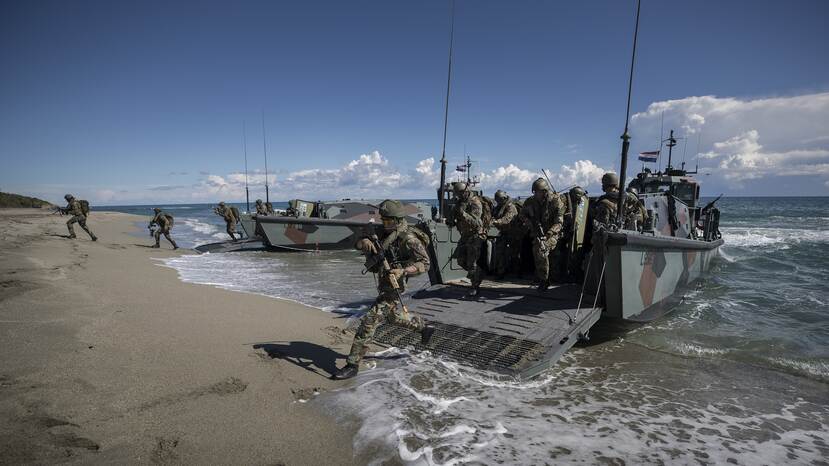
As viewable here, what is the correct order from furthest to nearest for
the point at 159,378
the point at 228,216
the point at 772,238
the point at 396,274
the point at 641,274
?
the point at 772,238, the point at 228,216, the point at 641,274, the point at 396,274, the point at 159,378

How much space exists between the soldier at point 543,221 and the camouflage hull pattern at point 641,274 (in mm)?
994

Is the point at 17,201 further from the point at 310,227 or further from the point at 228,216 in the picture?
the point at 310,227

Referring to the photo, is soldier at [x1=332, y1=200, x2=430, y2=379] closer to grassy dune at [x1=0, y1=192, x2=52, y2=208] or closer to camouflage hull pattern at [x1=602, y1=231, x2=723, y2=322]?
camouflage hull pattern at [x1=602, y1=231, x2=723, y2=322]

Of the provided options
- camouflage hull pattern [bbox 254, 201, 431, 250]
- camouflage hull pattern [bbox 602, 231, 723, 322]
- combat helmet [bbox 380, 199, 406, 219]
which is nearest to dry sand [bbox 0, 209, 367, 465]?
combat helmet [bbox 380, 199, 406, 219]

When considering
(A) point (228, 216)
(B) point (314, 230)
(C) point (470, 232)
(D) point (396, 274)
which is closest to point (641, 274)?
(C) point (470, 232)

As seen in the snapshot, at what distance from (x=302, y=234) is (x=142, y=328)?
11.4m

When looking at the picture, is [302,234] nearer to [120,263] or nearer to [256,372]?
[120,263]

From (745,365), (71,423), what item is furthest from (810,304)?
(71,423)

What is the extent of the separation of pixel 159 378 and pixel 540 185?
5570 mm

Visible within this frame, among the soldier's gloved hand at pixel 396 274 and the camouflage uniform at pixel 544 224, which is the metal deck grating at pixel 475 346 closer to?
the soldier's gloved hand at pixel 396 274

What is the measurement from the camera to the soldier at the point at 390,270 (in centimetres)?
437

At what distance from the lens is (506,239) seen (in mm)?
7422

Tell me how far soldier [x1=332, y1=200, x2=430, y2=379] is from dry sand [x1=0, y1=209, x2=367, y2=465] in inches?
19.1

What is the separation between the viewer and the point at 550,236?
6285 mm
